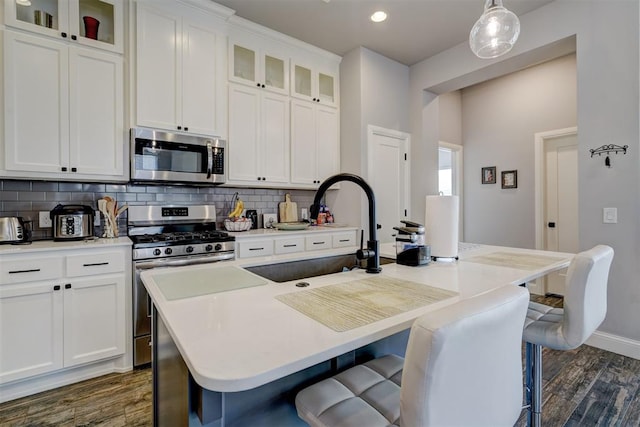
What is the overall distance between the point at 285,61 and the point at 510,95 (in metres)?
3.11

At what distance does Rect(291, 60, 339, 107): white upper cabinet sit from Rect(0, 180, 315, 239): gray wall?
1.19 m

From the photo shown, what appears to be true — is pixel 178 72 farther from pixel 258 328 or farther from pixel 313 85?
pixel 258 328

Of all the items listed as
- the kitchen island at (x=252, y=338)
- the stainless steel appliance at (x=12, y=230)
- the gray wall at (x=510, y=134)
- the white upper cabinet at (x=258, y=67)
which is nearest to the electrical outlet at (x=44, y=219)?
the stainless steel appliance at (x=12, y=230)

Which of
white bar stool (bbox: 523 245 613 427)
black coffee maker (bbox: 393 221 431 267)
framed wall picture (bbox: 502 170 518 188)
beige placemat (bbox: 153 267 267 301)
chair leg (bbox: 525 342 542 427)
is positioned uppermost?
framed wall picture (bbox: 502 170 518 188)

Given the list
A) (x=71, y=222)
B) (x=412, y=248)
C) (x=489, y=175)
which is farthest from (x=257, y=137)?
(x=489, y=175)

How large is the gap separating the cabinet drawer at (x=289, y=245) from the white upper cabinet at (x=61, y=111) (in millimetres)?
1429

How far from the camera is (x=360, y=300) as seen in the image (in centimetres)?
101

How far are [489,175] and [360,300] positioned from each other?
435 cm

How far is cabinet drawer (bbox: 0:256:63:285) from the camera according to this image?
1.87 meters

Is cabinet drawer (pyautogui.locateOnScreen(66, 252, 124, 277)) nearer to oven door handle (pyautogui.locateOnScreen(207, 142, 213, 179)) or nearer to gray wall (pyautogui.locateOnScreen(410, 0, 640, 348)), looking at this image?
oven door handle (pyautogui.locateOnScreen(207, 142, 213, 179))

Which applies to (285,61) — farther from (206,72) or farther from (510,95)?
(510,95)

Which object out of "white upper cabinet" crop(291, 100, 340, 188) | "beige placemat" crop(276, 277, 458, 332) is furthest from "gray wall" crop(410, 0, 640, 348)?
"beige placemat" crop(276, 277, 458, 332)

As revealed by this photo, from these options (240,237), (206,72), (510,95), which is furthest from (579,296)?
(510,95)

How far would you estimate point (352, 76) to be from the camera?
12.2ft
